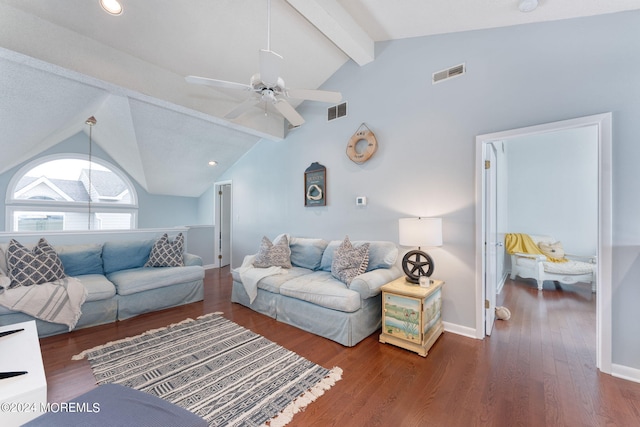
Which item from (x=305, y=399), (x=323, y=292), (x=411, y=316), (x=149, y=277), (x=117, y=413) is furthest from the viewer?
(x=149, y=277)

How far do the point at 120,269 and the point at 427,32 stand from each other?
4.96m

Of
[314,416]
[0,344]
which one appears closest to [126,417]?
[314,416]

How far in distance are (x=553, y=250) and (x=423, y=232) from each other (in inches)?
148

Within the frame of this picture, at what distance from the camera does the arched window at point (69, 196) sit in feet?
15.3

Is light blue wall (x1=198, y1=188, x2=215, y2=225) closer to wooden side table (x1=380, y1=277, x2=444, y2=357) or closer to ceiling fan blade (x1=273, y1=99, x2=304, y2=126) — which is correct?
ceiling fan blade (x1=273, y1=99, x2=304, y2=126)

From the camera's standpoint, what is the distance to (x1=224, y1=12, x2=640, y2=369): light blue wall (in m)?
1.97

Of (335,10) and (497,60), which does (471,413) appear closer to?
(497,60)

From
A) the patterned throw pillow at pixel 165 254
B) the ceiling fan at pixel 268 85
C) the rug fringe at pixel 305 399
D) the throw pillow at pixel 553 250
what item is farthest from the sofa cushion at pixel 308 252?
the throw pillow at pixel 553 250

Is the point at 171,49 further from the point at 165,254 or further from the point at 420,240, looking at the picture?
the point at 420,240

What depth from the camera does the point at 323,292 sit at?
265 centimetres

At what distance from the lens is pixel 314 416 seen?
1609mm

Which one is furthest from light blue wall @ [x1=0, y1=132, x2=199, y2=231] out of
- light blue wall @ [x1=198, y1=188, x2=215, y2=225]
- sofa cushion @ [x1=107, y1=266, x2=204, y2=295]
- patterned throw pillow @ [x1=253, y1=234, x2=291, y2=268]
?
patterned throw pillow @ [x1=253, y1=234, x2=291, y2=268]

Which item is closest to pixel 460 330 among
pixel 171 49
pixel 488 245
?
pixel 488 245

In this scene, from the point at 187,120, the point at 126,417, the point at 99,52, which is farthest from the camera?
the point at 187,120
